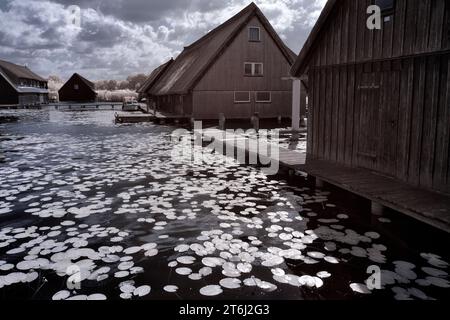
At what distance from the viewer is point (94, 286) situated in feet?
15.4

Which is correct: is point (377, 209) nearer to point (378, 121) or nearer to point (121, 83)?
point (378, 121)

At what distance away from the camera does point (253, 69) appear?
31.5 metres

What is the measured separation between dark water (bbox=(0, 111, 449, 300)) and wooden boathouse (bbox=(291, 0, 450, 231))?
59 cm

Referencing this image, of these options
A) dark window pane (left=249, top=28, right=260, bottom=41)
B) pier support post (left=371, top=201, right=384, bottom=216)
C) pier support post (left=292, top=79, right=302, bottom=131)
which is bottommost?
pier support post (left=371, top=201, right=384, bottom=216)

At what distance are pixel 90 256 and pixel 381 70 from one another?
7818 mm

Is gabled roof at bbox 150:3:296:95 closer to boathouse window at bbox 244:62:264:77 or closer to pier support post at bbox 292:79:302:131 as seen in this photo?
boathouse window at bbox 244:62:264:77

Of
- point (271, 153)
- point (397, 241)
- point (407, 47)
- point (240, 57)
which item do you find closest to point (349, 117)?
point (407, 47)

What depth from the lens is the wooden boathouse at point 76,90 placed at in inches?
3109

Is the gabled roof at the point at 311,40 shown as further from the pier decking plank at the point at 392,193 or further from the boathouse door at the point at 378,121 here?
the pier decking plank at the point at 392,193

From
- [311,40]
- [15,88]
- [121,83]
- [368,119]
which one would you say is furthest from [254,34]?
[121,83]

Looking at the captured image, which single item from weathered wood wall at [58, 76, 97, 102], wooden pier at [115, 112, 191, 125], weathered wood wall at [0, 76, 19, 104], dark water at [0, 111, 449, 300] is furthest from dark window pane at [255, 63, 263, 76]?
weathered wood wall at [58, 76, 97, 102]

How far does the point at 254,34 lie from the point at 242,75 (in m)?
3.57

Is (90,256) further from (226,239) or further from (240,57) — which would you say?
(240,57)

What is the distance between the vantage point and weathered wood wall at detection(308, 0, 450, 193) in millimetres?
7414
